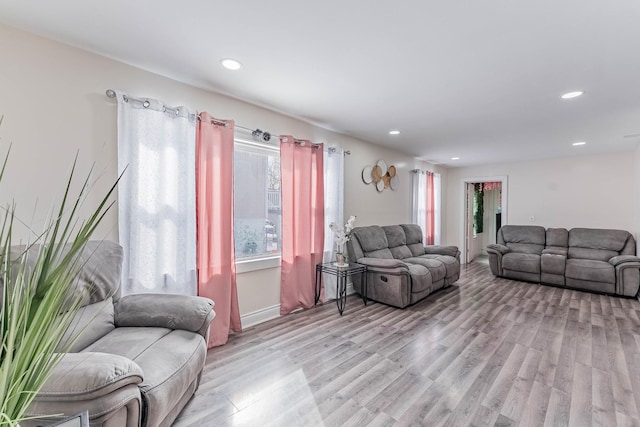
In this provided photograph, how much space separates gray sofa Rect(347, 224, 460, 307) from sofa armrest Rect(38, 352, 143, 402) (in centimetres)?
287

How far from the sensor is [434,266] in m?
3.98

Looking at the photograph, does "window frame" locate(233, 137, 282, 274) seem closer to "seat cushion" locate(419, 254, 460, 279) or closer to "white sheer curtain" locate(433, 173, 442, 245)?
"seat cushion" locate(419, 254, 460, 279)

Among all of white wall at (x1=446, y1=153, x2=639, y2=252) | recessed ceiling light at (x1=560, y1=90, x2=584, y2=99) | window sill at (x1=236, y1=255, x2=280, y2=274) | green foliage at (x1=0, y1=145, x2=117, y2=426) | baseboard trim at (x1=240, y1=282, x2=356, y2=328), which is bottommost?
baseboard trim at (x1=240, y1=282, x2=356, y2=328)

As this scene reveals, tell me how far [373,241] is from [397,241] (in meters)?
0.66

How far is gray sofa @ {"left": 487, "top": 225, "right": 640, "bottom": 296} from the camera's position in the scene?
4.07 metres

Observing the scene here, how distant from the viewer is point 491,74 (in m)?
2.23

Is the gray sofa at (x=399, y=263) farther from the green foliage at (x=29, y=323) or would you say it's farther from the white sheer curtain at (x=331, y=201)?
the green foliage at (x=29, y=323)

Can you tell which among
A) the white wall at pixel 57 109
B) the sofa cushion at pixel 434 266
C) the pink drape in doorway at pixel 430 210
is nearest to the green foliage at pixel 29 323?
the white wall at pixel 57 109

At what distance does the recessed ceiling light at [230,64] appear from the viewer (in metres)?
2.10

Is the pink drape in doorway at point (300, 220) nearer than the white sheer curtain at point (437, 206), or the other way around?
the pink drape in doorway at point (300, 220)

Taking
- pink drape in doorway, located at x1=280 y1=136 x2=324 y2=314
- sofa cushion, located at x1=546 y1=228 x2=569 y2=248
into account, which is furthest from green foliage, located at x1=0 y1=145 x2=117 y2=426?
sofa cushion, located at x1=546 y1=228 x2=569 y2=248

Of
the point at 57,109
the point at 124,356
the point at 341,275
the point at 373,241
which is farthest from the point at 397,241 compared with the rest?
the point at 57,109

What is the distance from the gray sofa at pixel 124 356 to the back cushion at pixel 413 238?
146 inches

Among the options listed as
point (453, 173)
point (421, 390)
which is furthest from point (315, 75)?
point (453, 173)
